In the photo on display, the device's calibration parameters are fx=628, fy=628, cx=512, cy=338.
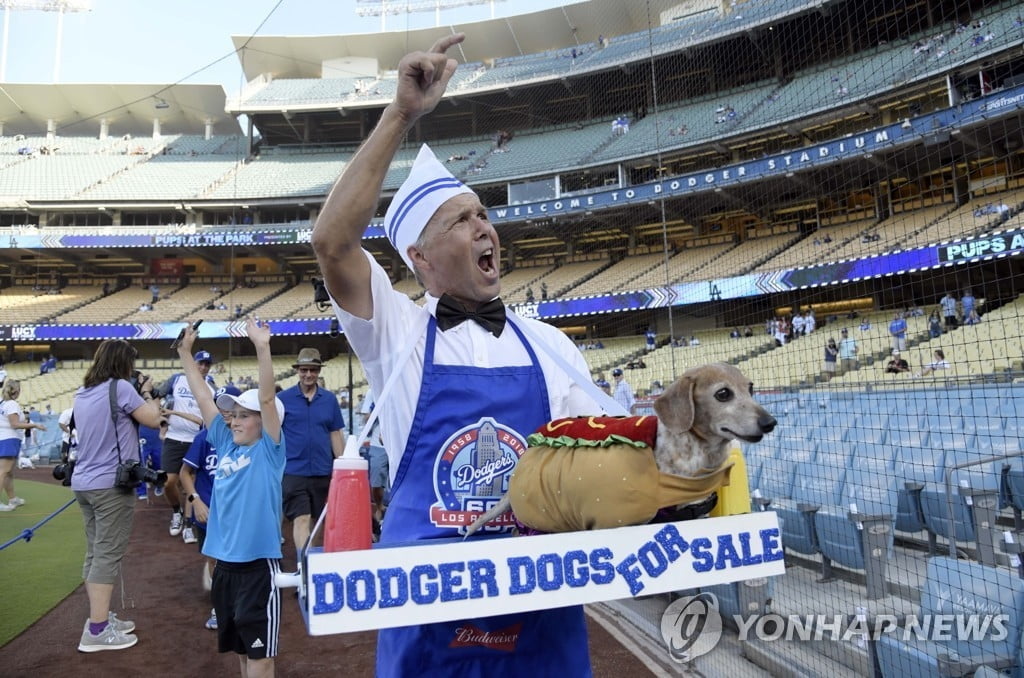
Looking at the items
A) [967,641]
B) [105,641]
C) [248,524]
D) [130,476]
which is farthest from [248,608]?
[967,641]

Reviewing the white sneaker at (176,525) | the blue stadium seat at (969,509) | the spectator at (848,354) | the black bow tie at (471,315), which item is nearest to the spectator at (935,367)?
the spectator at (848,354)

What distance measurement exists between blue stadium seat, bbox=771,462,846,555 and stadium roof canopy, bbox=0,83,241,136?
126 feet

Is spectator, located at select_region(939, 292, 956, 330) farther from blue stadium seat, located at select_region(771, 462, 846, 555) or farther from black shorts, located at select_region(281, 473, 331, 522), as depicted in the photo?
black shorts, located at select_region(281, 473, 331, 522)

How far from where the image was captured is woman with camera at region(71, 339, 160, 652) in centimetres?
398

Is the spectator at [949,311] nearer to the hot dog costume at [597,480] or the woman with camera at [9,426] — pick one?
the hot dog costume at [597,480]

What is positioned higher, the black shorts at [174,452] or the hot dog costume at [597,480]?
the hot dog costume at [597,480]

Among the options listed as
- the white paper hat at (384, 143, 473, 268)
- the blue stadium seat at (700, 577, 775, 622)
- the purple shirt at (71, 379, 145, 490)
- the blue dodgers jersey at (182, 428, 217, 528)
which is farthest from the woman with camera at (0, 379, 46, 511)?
the white paper hat at (384, 143, 473, 268)

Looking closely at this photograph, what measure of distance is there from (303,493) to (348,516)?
14.7 feet

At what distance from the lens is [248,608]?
300 centimetres

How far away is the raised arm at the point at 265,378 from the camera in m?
2.67

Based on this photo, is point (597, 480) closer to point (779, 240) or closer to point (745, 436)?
point (745, 436)

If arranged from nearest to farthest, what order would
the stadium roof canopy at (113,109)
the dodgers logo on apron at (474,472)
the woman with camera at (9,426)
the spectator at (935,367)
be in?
the dodgers logo on apron at (474,472), the woman with camera at (9,426), the spectator at (935,367), the stadium roof canopy at (113,109)

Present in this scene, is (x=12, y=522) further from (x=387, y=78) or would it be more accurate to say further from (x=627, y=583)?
(x=387, y=78)

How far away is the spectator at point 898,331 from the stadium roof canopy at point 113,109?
118ft
